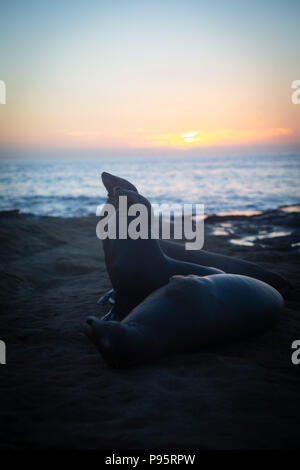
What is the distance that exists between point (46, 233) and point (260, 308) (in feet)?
19.5

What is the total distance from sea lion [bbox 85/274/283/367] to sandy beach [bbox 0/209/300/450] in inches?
4.5

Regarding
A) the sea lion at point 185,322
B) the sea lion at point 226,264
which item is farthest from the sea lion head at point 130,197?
the sea lion at point 226,264

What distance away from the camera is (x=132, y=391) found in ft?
7.55

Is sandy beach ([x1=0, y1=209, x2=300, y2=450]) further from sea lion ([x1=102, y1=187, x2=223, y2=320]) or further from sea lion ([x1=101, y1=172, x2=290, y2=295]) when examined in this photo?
sea lion ([x1=102, y1=187, x2=223, y2=320])

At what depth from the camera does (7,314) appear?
12.8ft

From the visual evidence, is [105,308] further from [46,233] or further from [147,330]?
[46,233]

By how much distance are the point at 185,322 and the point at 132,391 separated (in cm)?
68

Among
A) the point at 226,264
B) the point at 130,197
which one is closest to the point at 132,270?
the point at 130,197

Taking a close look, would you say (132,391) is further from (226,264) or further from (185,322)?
(226,264)

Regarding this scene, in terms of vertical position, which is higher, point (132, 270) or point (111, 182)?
point (111, 182)

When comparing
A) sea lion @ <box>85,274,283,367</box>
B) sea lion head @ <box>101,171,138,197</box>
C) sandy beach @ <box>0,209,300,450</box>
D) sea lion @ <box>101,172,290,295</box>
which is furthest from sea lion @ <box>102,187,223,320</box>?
sea lion @ <box>101,172,290,295</box>

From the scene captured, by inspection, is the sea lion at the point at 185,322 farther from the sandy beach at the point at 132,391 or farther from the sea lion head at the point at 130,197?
the sea lion head at the point at 130,197

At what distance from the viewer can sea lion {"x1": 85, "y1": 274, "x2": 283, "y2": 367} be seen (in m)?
2.52
